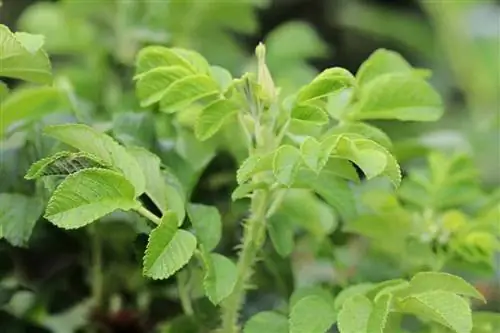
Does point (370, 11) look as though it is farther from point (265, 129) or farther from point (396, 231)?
point (265, 129)

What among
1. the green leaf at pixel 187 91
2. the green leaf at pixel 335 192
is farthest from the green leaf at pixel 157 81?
the green leaf at pixel 335 192

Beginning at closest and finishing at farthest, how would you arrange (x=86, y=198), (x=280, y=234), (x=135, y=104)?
(x=86, y=198), (x=280, y=234), (x=135, y=104)

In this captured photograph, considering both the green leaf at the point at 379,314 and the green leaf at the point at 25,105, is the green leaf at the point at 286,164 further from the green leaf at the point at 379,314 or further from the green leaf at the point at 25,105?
the green leaf at the point at 25,105

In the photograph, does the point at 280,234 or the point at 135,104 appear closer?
the point at 280,234

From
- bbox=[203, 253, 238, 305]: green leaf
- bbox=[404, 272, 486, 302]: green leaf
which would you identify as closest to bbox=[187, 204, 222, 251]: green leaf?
bbox=[203, 253, 238, 305]: green leaf

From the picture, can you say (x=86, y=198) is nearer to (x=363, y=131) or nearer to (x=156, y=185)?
(x=156, y=185)

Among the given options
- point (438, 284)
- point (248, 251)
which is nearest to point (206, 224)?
point (248, 251)
